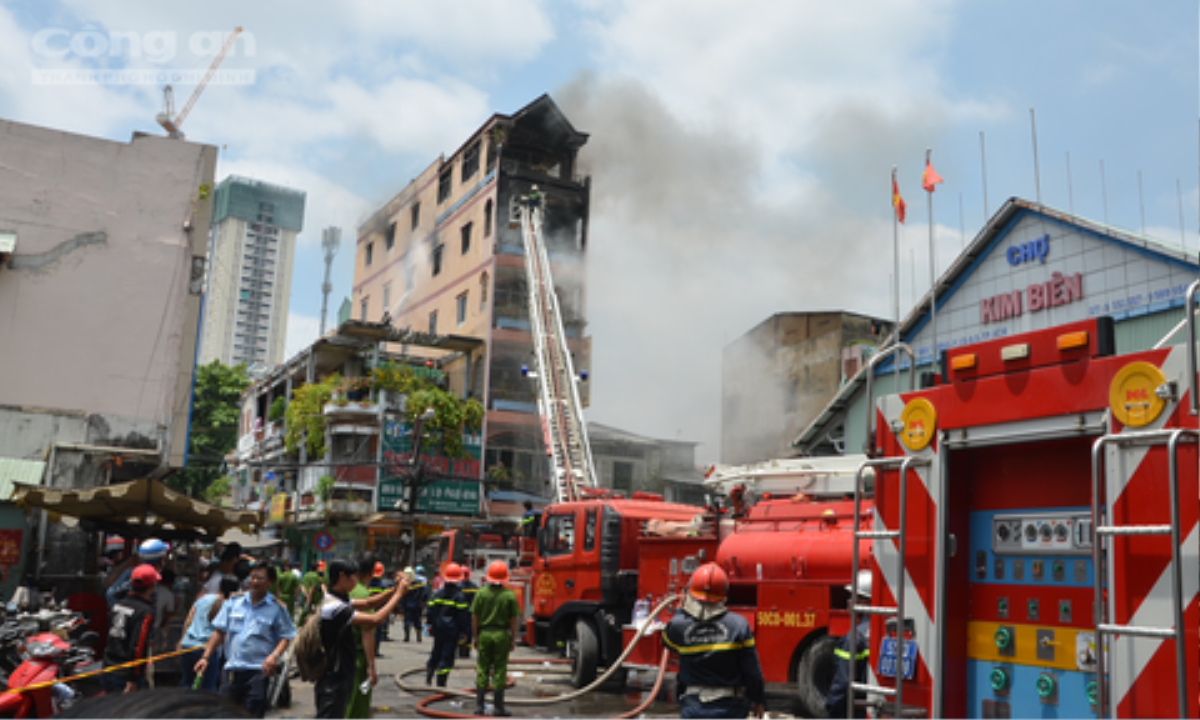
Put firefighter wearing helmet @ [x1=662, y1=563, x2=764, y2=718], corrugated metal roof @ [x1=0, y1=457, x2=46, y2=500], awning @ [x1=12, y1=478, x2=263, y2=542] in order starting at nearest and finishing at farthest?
firefighter wearing helmet @ [x1=662, y1=563, x2=764, y2=718] < awning @ [x1=12, y1=478, x2=263, y2=542] < corrugated metal roof @ [x1=0, y1=457, x2=46, y2=500]

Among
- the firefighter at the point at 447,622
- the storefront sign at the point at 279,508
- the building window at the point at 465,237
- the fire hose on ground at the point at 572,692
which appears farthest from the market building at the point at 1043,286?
the storefront sign at the point at 279,508

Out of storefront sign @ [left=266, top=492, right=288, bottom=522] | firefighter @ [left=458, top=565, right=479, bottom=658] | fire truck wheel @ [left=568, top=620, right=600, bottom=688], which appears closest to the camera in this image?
fire truck wheel @ [left=568, top=620, right=600, bottom=688]

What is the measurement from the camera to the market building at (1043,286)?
19.2m

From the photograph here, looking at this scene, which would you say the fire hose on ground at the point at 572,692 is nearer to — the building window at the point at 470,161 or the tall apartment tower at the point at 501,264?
the tall apartment tower at the point at 501,264

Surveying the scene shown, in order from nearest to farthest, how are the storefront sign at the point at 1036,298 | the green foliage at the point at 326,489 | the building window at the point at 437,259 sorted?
the storefront sign at the point at 1036,298 → the green foliage at the point at 326,489 → the building window at the point at 437,259

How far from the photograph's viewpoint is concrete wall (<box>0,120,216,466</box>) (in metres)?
20.0

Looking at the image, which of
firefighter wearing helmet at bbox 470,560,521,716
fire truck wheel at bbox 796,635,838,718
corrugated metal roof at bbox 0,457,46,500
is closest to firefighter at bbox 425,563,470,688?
firefighter wearing helmet at bbox 470,560,521,716

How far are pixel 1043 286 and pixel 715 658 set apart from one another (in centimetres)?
1871

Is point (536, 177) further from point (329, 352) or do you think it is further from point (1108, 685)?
point (1108, 685)

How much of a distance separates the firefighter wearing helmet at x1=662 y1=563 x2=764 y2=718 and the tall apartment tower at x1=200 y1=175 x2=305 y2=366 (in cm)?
18210

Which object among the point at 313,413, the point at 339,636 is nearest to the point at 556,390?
the point at 313,413

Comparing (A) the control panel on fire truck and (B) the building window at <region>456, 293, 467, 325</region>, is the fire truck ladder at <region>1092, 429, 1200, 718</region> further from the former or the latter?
(B) the building window at <region>456, 293, 467, 325</region>

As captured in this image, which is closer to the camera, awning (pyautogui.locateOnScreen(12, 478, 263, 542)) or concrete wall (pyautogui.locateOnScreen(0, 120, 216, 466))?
awning (pyautogui.locateOnScreen(12, 478, 263, 542))

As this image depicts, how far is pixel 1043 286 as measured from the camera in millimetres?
21844
